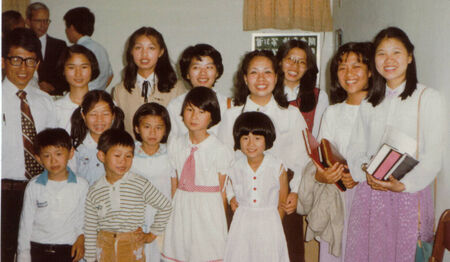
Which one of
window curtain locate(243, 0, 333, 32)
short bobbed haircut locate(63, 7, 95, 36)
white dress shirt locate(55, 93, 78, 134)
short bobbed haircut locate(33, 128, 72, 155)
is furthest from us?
window curtain locate(243, 0, 333, 32)

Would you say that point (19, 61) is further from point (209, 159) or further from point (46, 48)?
point (46, 48)

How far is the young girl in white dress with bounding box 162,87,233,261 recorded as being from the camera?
80.4 inches

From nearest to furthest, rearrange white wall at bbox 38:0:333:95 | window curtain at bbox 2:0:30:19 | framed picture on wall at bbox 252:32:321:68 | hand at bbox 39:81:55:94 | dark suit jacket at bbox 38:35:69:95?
hand at bbox 39:81:55:94
dark suit jacket at bbox 38:35:69:95
window curtain at bbox 2:0:30:19
framed picture on wall at bbox 252:32:321:68
white wall at bbox 38:0:333:95

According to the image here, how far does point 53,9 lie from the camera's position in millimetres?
4547

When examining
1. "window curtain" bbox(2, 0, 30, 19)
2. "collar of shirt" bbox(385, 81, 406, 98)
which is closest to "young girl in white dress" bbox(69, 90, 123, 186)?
"collar of shirt" bbox(385, 81, 406, 98)

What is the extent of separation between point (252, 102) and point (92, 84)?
1.55 meters

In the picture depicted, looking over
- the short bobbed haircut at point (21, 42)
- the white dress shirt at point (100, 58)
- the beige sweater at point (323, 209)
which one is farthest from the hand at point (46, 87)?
the beige sweater at point (323, 209)

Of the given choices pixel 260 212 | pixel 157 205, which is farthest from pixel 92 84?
pixel 260 212

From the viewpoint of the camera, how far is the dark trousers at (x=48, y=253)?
1984mm

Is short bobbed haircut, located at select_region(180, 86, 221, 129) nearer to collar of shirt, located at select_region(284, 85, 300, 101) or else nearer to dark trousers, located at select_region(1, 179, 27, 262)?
collar of shirt, located at select_region(284, 85, 300, 101)

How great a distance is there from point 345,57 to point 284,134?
49cm

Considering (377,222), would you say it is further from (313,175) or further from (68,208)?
(68,208)

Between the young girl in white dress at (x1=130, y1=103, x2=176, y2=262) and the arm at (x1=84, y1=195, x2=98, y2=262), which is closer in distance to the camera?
the arm at (x1=84, y1=195, x2=98, y2=262)

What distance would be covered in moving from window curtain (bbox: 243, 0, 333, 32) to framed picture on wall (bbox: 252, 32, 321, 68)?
97mm
